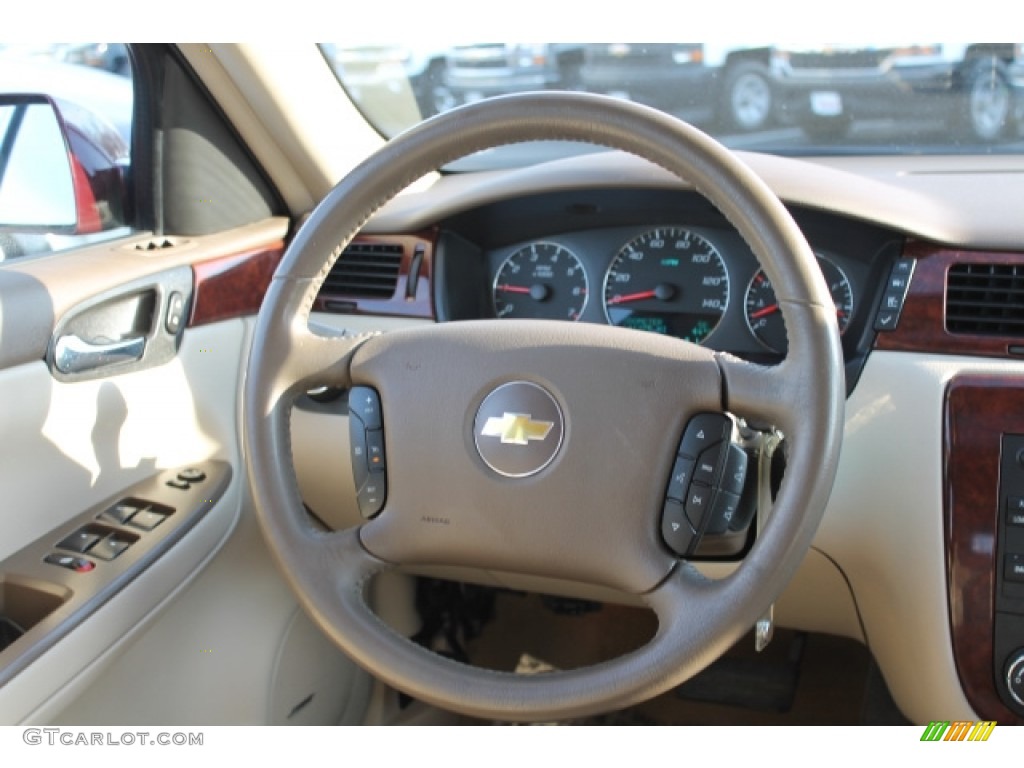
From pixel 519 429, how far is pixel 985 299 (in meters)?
0.73

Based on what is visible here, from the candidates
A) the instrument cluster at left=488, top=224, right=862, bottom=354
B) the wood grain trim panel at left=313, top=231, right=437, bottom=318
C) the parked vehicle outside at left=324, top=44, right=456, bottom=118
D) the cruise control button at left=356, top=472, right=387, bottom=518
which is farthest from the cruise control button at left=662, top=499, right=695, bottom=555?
the parked vehicle outside at left=324, top=44, right=456, bottom=118

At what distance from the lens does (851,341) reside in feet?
5.25

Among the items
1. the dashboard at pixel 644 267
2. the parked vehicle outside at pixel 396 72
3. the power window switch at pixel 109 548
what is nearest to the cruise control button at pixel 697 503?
the dashboard at pixel 644 267

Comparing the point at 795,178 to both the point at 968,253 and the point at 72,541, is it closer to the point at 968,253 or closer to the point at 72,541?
the point at 968,253

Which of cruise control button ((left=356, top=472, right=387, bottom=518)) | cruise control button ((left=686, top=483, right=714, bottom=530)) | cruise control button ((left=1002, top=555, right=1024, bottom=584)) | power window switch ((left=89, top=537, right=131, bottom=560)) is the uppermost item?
cruise control button ((left=686, top=483, right=714, bottom=530))

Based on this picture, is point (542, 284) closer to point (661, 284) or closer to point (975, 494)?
point (661, 284)

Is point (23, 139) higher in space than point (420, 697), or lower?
higher

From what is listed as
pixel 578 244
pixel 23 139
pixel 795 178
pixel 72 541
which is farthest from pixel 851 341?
pixel 23 139

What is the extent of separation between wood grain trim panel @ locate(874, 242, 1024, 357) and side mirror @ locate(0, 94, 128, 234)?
1.31 m

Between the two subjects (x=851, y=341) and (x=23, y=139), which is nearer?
(x=851, y=341)

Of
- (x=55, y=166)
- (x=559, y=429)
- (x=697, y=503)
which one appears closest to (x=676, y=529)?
(x=697, y=503)

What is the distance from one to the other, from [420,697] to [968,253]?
972 millimetres

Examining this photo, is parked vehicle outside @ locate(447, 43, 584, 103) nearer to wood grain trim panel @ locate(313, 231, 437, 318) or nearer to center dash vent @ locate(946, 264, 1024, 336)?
wood grain trim panel @ locate(313, 231, 437, 318)

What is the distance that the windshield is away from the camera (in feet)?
6.19
